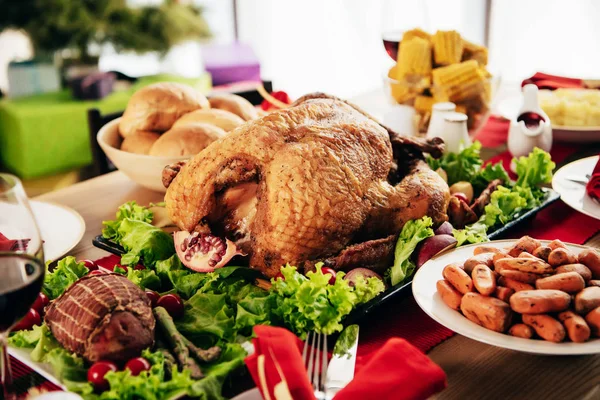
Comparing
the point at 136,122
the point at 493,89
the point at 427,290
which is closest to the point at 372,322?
the point at 427,290

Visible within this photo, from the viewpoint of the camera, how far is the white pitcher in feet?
7.15

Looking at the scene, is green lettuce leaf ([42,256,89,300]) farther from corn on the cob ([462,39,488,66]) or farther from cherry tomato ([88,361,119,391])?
corn on the cob ([462,39,488,66])

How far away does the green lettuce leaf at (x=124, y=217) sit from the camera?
1.64 metres

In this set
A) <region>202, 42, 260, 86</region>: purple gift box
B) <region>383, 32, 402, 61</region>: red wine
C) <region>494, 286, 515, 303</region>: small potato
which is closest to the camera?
<region>494, 286, 515, 303</region>: small potato

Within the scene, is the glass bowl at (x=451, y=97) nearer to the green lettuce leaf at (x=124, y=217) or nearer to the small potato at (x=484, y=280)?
the green lettuce leaf at (x=124, y=217)

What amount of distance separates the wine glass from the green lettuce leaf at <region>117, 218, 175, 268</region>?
137 centimetres

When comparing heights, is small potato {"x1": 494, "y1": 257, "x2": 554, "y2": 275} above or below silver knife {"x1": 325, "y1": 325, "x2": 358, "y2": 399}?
above

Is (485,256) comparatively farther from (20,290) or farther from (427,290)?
(20,290)

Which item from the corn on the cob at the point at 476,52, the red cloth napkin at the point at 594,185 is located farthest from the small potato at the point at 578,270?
the corn on the cob at the point at 476,52

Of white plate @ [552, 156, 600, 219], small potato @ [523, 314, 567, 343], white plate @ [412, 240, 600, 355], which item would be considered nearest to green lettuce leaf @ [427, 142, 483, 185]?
white plate @ [552, 156, 600, 219]

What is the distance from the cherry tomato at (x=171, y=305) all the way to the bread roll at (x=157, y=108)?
898 mm

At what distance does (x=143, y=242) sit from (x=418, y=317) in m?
0.66

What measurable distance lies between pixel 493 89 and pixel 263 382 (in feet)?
5.81

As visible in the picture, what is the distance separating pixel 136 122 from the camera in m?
2.02
